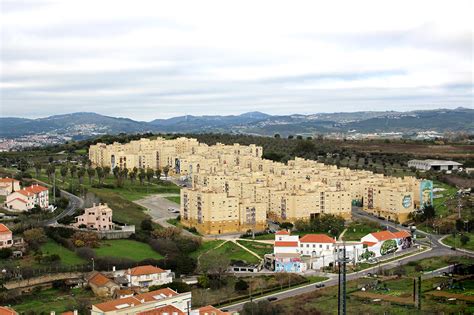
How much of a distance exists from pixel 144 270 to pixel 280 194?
17.6 m

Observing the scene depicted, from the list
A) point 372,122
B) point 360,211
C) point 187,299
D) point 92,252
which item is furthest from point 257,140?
point 372,122

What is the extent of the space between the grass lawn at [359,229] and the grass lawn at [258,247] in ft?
16.3

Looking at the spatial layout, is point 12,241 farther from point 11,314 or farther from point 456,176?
point 456,176

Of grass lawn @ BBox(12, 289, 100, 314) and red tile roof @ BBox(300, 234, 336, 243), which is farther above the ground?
red tile roof @ BBox(300, 234, 336, 243)

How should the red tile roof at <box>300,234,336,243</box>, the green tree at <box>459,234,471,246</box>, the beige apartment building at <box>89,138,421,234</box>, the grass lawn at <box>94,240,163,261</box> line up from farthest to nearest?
the beige apartment building at <box>89,138,421,234</box>, the green tree at <box>459,234,471,246</box>, the red tile roof at <box>300,234,336,243</box>, the grass lawn at <box>94,240,163,261</box>

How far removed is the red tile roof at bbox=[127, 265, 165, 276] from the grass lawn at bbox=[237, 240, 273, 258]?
7.77 metres

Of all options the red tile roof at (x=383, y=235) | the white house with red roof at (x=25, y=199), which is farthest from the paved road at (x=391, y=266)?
the white house with red roof at (x=25, y=199)

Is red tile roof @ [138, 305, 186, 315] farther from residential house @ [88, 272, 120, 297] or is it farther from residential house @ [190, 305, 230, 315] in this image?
residential house @ [88, 272, 120, 297]

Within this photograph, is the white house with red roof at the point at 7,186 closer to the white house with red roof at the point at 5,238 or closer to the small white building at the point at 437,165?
the white house with red roof at the point at 5,238

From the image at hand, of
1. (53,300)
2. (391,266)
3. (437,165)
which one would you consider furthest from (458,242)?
(437,165)

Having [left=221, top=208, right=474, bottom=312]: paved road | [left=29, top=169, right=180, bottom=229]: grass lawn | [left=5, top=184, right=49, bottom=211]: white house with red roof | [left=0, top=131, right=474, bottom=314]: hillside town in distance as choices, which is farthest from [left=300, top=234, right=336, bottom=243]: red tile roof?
[left=5, top=184, right=49, bottom=211]: white house with red roof

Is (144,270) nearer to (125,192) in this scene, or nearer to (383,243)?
(383,243)

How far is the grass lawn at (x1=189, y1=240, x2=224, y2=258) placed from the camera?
1501 inches

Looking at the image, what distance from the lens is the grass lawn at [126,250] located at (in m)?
35.5
